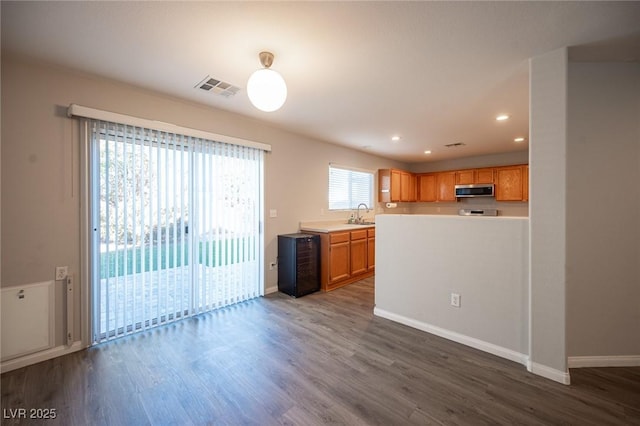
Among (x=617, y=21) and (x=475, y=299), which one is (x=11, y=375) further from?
(x=617, y=21)

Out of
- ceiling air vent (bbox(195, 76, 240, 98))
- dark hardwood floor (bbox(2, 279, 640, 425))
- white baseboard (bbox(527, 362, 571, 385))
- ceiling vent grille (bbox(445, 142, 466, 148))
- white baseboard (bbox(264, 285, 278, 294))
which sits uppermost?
ceiling vent grille (bbox(445, 142, 466, 148))

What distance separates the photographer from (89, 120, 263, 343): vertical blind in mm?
2602

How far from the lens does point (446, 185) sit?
682cm

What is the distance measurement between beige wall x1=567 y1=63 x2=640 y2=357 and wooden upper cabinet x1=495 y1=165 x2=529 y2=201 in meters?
3.77

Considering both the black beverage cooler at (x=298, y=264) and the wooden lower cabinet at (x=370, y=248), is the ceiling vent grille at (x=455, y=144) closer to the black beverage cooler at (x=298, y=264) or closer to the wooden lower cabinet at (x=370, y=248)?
the wooden lower cabinet at (x=370, y=248)

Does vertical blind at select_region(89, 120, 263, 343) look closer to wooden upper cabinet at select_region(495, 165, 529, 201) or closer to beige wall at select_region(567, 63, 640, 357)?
beige wall at select_region(567, 63, 640, 357)

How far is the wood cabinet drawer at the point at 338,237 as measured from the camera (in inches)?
167

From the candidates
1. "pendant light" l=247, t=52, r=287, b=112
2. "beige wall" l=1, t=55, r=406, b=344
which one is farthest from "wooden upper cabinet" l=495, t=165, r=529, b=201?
"beige wall" l=1, t=55, r=406, b=344

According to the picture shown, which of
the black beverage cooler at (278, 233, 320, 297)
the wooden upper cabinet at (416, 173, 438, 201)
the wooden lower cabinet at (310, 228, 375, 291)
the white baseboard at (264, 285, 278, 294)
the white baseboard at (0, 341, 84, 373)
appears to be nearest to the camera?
the white baseboard at (0, 341, 84, 373)

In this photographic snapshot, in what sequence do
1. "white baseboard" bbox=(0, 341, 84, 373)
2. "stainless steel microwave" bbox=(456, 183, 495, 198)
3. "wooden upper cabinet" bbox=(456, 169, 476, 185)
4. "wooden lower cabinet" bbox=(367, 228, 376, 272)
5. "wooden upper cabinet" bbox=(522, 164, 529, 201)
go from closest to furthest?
1. "white baseboard" bbox=(0, 341, 84, 373)
2. "wooden lower cabinet" bbox=(367, 228, 376, 272)
3. "wooden upper cabinet" bbox=(522, 164, 529, 201)
4. "stainless steel microwave" bbox=(456, 183, 495, 198)
5. "wooden upper cabinet" bbox=(456, 169, 476, 185)

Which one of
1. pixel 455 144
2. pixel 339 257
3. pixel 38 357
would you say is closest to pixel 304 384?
pixel 38 357

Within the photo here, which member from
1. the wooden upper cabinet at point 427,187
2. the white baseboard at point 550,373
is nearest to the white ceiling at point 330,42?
the white baseboard at point 550,373

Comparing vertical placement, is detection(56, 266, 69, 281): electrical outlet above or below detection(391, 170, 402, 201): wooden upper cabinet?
below

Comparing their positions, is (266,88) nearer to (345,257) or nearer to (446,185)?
(345,257)
